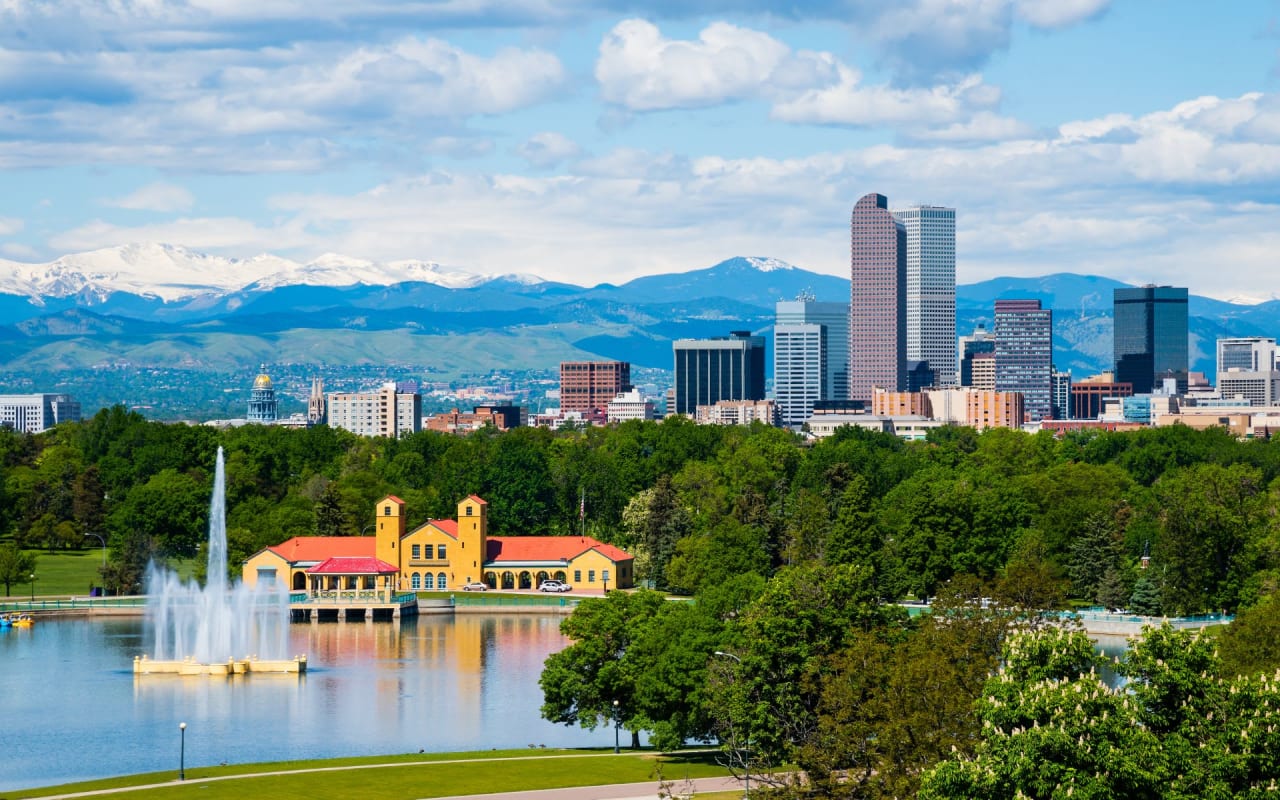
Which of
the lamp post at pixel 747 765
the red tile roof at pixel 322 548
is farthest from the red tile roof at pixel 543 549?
the lamp post at pixel 747 765

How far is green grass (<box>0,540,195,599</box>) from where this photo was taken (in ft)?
396

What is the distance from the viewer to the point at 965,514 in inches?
4301

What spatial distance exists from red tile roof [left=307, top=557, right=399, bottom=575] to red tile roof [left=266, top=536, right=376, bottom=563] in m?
1.13

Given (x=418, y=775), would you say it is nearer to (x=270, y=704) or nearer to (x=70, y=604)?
(x=270, y=704)

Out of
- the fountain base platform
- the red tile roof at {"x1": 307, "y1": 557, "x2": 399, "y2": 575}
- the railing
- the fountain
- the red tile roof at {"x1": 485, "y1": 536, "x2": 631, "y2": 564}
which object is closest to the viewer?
the fountain base platform

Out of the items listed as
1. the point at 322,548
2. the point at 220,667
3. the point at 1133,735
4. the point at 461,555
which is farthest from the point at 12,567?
the point at 1133,735

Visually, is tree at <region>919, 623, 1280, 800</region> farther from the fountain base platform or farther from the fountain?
the fountain

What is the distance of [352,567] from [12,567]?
1999 centimetres

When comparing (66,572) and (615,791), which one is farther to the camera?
(66,572)

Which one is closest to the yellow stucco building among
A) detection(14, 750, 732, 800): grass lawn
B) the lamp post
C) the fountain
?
the fountain

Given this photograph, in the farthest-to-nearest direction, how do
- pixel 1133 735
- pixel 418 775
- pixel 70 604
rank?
pixel 70 604, pixel 418 775, pixel 1133 735

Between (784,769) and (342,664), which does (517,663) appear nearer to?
(342,664)

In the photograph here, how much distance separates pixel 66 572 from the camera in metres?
127

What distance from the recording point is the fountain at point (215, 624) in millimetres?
88062
